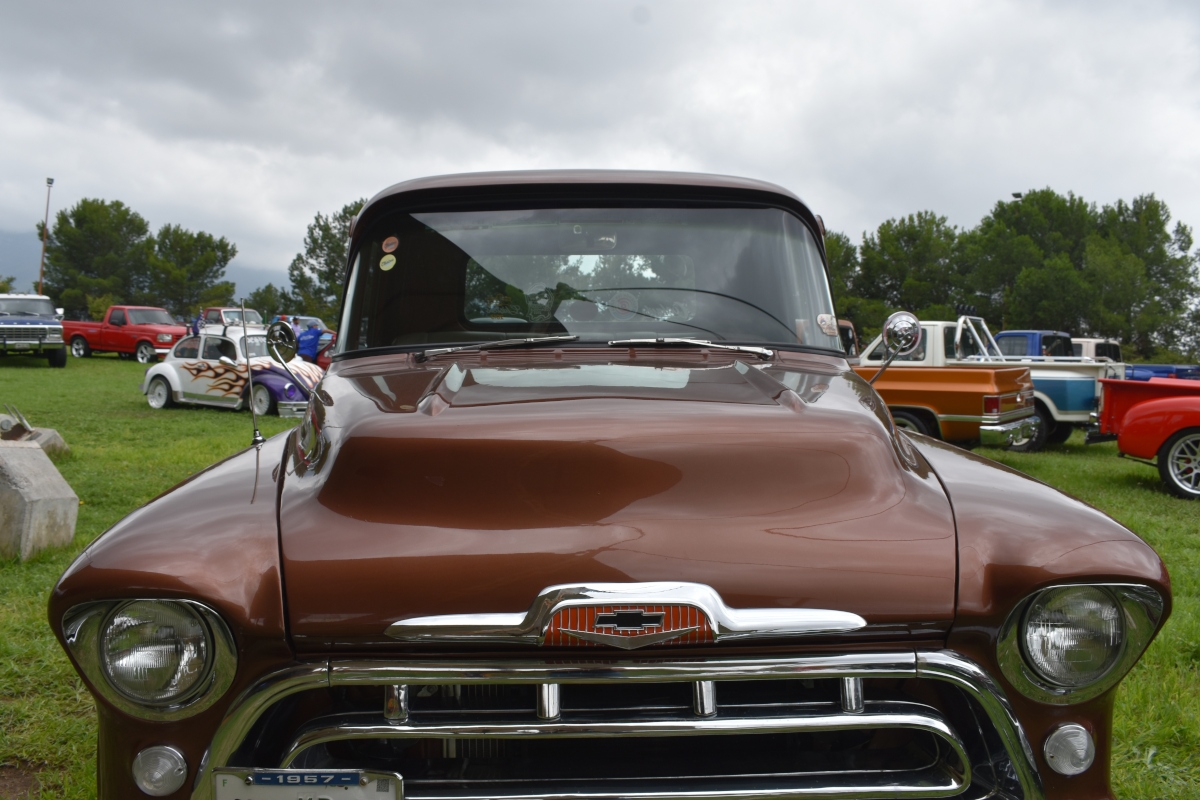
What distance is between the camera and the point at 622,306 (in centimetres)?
276

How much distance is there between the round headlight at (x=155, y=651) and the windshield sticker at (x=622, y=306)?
1.54 metres

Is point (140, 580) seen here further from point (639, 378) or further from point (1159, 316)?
point (1159, 316)

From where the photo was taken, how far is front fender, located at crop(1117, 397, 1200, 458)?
354 inches

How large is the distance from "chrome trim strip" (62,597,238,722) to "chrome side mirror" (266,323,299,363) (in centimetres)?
155

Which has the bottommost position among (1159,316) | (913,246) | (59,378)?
(59,378)

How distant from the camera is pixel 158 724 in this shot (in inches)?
60.9

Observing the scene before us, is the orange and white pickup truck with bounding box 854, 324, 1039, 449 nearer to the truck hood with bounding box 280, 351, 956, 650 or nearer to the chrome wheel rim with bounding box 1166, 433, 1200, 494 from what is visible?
the chrome wheel rim with bounding box 1166, 433, 1200, 494

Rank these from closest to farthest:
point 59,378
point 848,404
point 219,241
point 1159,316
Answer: point 848,404
point 59,378
point 1159,316
point 219,241

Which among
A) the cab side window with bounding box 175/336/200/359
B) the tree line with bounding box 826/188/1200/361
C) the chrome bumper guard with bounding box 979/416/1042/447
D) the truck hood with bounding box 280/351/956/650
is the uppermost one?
the tree line with bounding box 826/188/1200/361

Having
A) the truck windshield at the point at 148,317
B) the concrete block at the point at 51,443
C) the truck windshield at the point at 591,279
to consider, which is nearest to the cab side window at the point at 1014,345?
the concrete block at the point at 51,443

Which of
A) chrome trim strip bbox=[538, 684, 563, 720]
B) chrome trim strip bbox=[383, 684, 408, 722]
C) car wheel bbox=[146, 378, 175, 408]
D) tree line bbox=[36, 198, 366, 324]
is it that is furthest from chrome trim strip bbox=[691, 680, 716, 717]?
tree line bbox=[36, 198, 366, 324]

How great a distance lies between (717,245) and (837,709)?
63.8 inches

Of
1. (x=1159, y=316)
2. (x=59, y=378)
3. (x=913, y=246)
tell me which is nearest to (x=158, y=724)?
(x=59, y=378)

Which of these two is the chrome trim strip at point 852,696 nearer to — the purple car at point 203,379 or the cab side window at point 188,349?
the purple car at point 203,379
